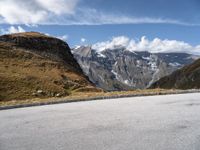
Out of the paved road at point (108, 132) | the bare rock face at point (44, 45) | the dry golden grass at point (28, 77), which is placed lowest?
the paved road at point (108, 132)

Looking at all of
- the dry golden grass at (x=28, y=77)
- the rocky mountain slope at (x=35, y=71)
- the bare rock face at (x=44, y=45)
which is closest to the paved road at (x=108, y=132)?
the dry golden grass at (x=28, y=77)

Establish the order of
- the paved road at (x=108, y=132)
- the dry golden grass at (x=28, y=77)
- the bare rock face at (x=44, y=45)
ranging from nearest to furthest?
1. the paved road at (x=108, y=132)
2. the dry golden grass at (x=28, y=77)
3. the bare rock face at (x=44, y=45)

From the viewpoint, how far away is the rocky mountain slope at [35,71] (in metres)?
46.8

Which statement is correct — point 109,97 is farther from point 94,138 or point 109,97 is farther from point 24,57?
point 24,57

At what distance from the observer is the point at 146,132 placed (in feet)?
43.9

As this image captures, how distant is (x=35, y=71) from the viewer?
207 feet

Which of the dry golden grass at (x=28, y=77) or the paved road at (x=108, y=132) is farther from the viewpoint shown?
the dry golden grass at (x=28, y=77)

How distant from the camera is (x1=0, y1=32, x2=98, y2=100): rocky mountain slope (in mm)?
46812

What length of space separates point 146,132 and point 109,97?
64.5ft

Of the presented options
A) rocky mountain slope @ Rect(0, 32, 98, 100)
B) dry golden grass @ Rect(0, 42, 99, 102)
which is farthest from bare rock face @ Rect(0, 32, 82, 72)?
dry golden grass @ Rect(0, 42, 99, 102)

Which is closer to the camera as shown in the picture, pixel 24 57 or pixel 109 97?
pixel 109 97

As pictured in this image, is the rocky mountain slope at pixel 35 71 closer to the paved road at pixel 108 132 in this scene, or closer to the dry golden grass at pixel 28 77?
the dry golden grass at pixel 28 77

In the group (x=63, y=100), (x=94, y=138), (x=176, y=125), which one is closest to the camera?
(x=94, y=138)

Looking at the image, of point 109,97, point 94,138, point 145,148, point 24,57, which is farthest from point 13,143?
point 24,57
